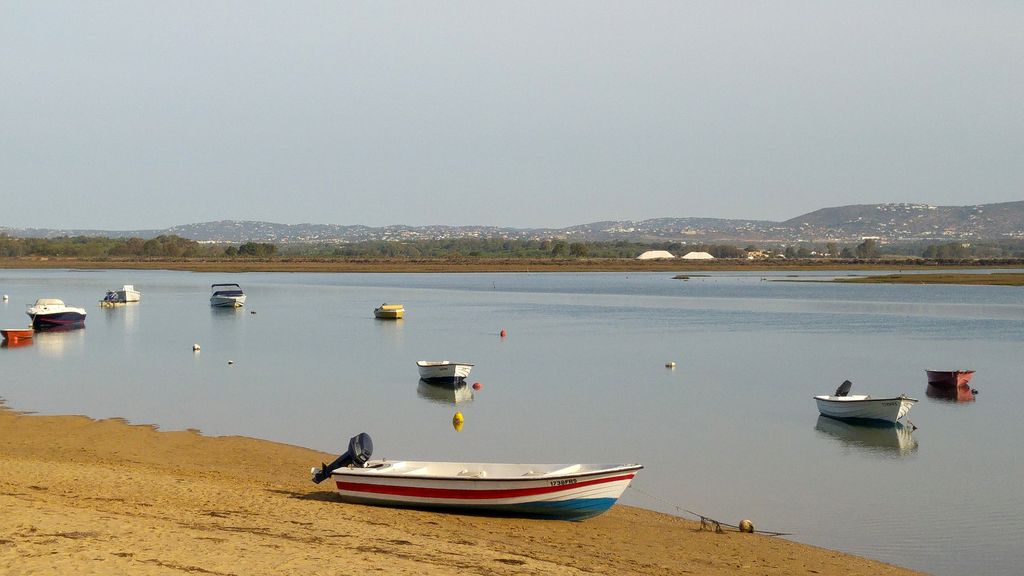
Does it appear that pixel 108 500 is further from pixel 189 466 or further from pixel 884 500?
pixel 884 500

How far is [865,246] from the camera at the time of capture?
7805 inches

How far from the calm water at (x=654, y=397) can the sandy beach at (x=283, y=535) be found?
1796mm

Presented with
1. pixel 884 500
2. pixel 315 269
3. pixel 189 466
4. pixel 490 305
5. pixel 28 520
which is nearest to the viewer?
pixel 28 520

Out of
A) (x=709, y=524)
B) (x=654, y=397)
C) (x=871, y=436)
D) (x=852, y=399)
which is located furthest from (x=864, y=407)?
(x=709, y=524)

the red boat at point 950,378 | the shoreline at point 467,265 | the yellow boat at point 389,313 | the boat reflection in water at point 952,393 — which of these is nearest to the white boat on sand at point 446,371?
the boat reflection in water at point 952,393

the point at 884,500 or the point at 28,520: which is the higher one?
the point at 28,520

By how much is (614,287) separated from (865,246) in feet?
409

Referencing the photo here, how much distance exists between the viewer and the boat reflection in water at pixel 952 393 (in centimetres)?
2494

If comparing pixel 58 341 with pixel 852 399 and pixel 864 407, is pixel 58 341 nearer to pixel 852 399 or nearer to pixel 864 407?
pixel 852 399

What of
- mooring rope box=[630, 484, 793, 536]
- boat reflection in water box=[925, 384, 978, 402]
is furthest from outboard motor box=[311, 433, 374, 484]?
boat reflection in water box=[925, 384, 978, 402]

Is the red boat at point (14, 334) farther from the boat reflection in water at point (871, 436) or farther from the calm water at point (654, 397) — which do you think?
the boat reflection in water at point (871, 436)

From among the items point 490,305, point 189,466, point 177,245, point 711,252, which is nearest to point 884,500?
point 189,466

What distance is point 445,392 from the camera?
25.6 metres

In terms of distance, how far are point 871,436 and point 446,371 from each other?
10.8 m
